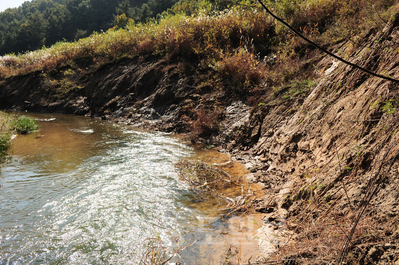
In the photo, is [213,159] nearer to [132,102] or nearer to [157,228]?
[157,228]

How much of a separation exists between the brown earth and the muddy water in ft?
2.36

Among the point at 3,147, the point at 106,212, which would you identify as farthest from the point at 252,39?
the point at 3,147

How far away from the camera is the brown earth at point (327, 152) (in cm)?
226

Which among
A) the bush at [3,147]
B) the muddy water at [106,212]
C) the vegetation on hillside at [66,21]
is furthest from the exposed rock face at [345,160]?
the vegetation on hillside at [66,21]

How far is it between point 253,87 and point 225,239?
6331 mm

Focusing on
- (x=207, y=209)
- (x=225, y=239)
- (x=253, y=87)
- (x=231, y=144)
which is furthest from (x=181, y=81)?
(x=225, y=239)

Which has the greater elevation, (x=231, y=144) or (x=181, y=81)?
(x=181, y=81)

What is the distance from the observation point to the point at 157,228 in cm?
344

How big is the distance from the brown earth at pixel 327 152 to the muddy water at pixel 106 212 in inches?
28.3

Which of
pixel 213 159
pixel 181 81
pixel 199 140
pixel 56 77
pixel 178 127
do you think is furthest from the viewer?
pixel 56 77

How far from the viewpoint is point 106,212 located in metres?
3.80

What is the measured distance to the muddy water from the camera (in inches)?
117

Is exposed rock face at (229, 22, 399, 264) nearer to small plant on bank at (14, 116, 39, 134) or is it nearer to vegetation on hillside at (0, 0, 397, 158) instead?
vegetation on hillside at (0, 0, 397, 158)

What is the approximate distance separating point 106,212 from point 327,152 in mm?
3750
